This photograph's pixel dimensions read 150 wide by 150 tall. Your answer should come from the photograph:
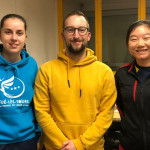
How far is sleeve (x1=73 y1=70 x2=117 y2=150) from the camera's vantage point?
1.61 metres

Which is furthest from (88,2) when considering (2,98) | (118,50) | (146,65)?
(2,98)

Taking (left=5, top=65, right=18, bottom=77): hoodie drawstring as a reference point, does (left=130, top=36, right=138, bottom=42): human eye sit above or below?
above

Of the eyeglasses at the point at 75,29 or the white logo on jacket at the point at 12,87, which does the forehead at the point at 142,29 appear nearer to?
the eyeglasses at the point at 75,29

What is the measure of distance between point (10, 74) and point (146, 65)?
990 mm

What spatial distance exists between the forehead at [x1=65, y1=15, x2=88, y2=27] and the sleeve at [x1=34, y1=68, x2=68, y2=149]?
408mm

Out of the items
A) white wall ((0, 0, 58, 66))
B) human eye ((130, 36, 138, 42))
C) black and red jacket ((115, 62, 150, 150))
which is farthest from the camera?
white wall ((0, 0, 58, 66))

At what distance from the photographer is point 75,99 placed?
5.40 ft

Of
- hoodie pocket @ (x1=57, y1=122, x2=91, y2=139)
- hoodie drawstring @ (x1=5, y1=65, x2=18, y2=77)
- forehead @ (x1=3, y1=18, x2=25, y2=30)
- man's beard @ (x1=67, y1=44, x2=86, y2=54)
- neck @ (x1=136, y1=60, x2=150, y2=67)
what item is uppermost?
forehead @ (x1=3, y1=18, x2=25, y2=30)

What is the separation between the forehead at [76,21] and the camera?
165cm

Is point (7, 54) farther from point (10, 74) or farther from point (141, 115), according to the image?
point (141, 115)

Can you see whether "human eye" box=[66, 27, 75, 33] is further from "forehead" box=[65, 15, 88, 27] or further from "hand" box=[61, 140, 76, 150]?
"hand" box=[61, 140, 76, 150]

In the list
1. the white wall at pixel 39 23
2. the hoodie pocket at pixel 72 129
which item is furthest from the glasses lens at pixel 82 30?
the white wall at pixel 39 23

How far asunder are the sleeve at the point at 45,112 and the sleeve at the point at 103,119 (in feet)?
0.44

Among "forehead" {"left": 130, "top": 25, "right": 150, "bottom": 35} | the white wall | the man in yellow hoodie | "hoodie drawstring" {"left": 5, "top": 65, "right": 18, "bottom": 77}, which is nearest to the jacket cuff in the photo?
the man in yellow hoodie
